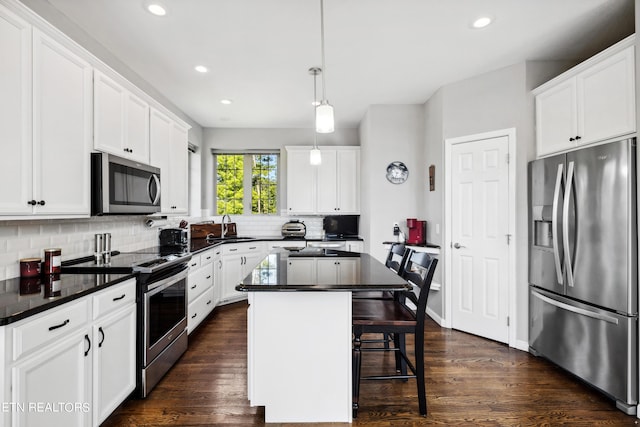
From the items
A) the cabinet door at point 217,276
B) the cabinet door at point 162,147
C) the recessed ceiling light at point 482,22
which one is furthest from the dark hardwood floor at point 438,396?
the recessed ceiling light at point 482,22

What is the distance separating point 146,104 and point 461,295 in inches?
145

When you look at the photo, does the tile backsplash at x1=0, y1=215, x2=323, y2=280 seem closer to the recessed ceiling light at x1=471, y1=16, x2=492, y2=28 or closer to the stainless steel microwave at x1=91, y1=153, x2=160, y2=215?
the stainless steel microwave at x1=91, y1=153, x2=160, y2=215

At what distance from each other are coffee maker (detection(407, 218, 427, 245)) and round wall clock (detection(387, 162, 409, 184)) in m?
0.56

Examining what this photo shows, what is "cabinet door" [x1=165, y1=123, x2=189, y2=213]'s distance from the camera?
3492 mm

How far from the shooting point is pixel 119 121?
8.29 ft

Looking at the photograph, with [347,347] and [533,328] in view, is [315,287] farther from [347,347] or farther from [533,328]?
[533,328]

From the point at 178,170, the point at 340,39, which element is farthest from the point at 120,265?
the point at 340,39

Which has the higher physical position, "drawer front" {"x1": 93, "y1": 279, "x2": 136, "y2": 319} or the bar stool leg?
"drawer front" {"x1": 93, "y1": 279, "x2": 136, "y2": 319}

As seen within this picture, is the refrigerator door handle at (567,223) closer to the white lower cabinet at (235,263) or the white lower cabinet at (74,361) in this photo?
the white lower cabinet at (74,361)

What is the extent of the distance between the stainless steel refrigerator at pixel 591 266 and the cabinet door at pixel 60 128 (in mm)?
3440

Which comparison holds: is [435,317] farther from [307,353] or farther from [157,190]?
[157,190]

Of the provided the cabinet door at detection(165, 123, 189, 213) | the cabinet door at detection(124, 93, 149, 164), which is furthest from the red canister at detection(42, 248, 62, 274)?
the cabinet door at detection(165, 123, 189, 213)

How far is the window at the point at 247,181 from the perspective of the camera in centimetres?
553

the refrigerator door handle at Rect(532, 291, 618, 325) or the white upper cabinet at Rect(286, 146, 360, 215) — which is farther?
the white upper cabinet at Rect(286, 146, 360, 215)
